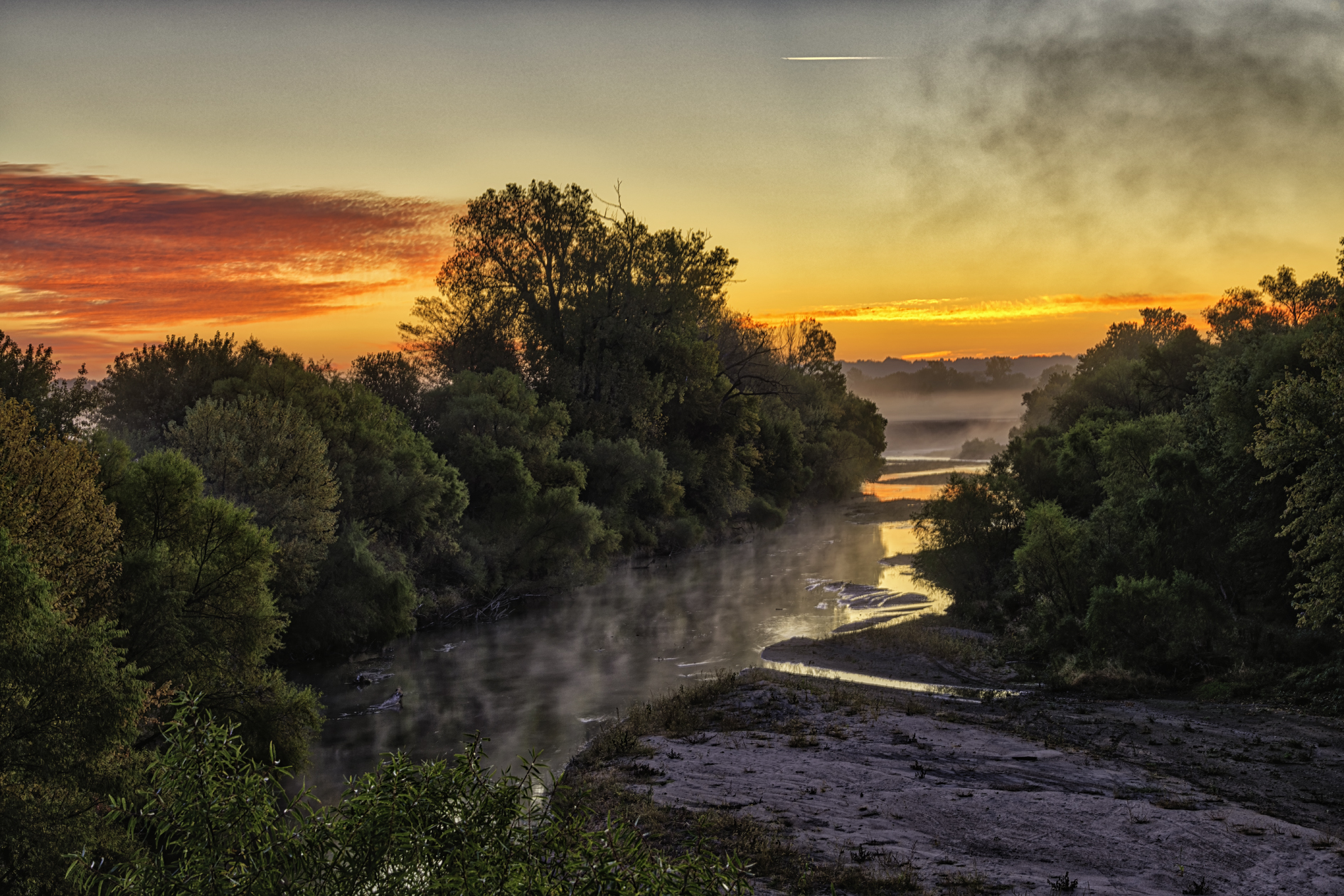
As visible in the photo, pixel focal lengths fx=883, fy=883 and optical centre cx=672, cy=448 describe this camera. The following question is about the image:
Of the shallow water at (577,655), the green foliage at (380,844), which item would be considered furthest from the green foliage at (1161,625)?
the green foliage at (380,844)

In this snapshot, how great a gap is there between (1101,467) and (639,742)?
32563 millimetres

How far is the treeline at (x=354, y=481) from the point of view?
16938mm

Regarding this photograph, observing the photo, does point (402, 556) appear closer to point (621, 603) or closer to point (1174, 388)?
point (621, 603)

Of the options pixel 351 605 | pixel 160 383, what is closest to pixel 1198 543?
pixel 351 605

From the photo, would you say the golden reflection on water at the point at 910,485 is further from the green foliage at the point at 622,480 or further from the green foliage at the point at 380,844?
the green foliage at the point at 380,844

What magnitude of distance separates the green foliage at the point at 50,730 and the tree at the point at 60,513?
3427mm

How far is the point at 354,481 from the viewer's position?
45.7 meters

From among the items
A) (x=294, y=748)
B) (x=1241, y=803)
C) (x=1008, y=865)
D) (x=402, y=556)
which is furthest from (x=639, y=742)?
(x=402, y=556)

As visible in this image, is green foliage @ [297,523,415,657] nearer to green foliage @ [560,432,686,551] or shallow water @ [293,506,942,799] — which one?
shallow water @ [293,506,942,799]

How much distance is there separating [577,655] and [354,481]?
15478 mm

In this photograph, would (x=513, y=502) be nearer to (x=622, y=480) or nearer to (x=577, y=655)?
(x=622, y=480)

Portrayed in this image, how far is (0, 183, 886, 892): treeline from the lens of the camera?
16938 millimetres

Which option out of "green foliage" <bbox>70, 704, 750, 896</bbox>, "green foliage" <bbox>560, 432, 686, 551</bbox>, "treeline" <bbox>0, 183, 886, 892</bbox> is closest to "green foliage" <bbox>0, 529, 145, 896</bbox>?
"treeline" <bbox>0, 183, 886, 892</bbox>

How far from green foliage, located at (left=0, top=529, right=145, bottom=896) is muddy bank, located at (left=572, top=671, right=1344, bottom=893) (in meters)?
9.90
